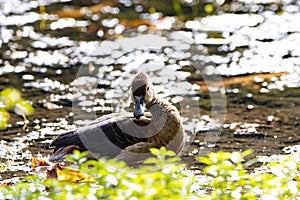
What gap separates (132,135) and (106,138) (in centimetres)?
22

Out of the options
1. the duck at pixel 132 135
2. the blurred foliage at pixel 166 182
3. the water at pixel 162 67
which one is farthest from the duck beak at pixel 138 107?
the blurred foliage at pixel 166 182

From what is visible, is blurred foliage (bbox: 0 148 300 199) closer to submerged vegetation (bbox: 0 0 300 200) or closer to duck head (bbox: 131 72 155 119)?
submerged vegetation (bbox: 0 0 300 200)

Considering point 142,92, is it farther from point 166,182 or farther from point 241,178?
point 166,182

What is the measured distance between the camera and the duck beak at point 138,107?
6691mm

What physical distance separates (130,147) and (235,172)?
2.25m

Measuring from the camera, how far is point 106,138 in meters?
6.77

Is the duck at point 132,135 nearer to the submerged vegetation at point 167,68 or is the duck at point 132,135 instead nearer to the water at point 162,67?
the submerged vegetation at point 167,68

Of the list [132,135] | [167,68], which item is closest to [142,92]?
[132,135]

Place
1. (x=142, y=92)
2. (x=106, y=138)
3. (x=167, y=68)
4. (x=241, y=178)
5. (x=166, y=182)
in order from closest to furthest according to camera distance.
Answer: (x=166, y=182), (x=241, y=178), (x=106, y=138), (x=142, y=92), (x=167, y=68)

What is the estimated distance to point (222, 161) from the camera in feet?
15.0

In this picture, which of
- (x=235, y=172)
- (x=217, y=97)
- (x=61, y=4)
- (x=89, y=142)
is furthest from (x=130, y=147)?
(x=61, y=4)

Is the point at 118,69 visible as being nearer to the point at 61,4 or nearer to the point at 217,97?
the point at 217,97

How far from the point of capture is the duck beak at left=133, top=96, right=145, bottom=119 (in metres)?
6.69

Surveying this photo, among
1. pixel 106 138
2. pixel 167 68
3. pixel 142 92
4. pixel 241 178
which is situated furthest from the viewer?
pixel 167 68
